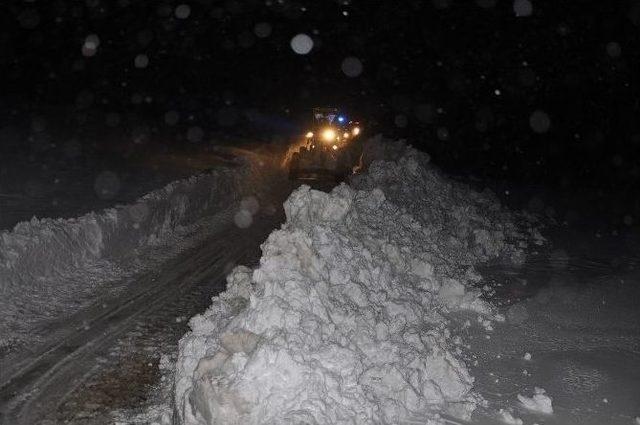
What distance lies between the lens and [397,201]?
15.1 m

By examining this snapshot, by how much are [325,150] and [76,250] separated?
12.1 m

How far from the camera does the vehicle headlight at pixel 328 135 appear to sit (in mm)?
21188

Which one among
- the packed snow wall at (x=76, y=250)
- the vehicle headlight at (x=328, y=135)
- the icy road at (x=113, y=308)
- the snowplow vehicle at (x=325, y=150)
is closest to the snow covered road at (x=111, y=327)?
the icy road at (x=113, y=308)

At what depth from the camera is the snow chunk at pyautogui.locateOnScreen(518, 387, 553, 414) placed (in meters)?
5.93

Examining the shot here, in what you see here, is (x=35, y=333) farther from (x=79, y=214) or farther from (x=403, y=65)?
(x=403, y=65)

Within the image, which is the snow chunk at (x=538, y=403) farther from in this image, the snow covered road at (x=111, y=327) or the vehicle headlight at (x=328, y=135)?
the vehicle headlight at (x=328, y=135)

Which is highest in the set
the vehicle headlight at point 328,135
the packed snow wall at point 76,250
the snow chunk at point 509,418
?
the vehicle headlight at point 328,135

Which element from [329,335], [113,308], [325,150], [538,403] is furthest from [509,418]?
[325,150]

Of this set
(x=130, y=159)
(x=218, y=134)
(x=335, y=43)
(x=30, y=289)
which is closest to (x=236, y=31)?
(x=335, y=43)

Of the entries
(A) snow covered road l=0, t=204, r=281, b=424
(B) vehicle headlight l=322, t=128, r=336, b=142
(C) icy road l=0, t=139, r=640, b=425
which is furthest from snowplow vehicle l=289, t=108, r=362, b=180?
(A) snow covered road l=0, t=204, r=281, b=424

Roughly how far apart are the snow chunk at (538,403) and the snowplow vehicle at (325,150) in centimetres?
1444

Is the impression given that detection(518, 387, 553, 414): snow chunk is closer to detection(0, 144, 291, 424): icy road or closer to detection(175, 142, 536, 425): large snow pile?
detection(175, 142, 536, 425): large snow pile

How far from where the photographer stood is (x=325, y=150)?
821 inches

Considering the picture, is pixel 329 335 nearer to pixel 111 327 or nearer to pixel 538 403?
pixel 538 403
